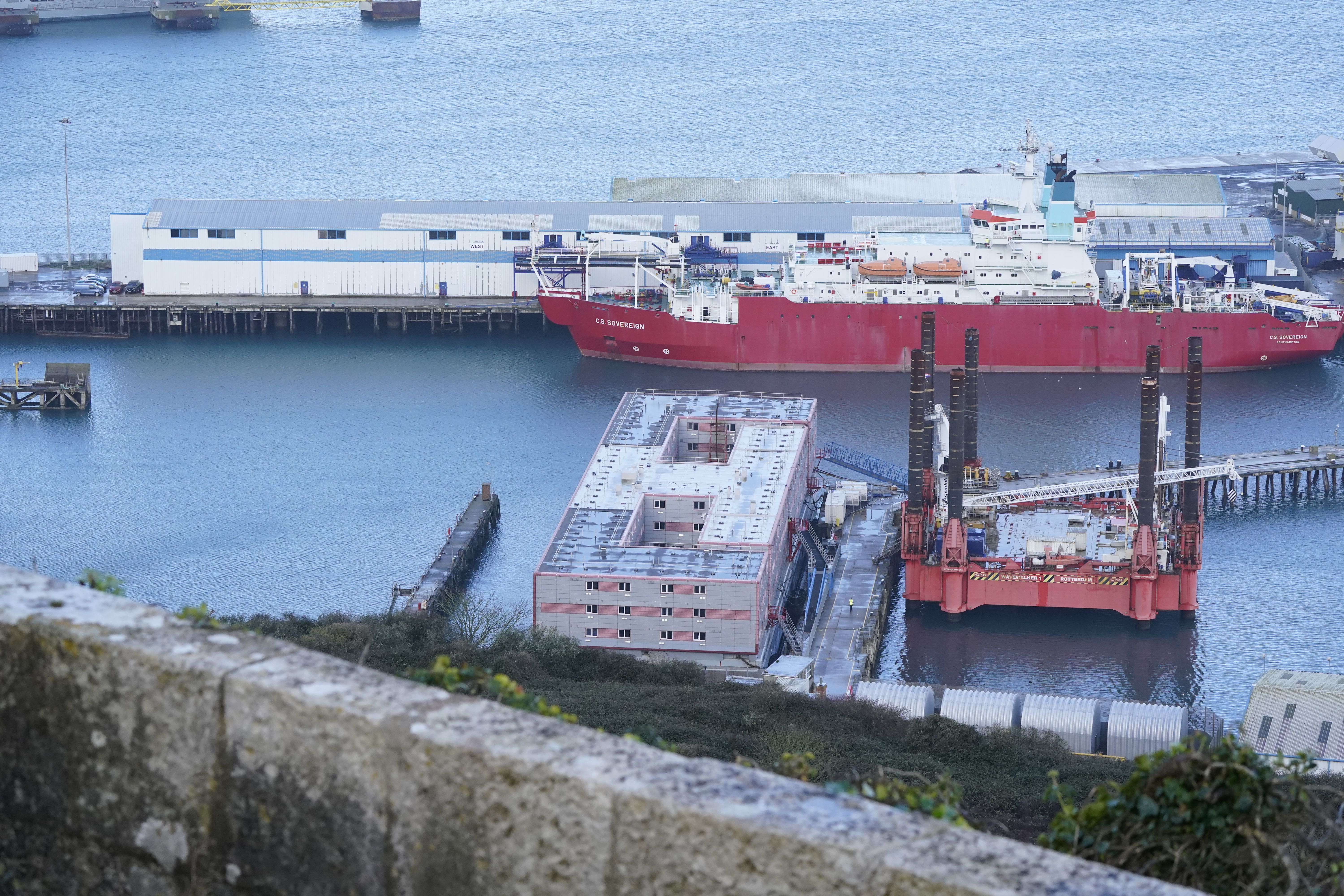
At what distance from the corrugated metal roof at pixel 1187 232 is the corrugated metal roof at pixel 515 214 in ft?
17.0

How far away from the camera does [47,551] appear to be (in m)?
40.3

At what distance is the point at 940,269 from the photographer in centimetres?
5597

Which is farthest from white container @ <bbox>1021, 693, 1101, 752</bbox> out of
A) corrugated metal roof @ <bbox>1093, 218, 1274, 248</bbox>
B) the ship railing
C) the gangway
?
corrugated metal roof @ <bbox>1093, 218, 1274, 248</bbox>

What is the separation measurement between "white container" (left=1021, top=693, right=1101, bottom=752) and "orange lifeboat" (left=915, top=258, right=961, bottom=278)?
26612 mm

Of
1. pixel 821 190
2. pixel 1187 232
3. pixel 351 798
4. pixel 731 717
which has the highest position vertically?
pixel 821 190

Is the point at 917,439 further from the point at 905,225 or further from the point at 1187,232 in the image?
the point at 1187,232

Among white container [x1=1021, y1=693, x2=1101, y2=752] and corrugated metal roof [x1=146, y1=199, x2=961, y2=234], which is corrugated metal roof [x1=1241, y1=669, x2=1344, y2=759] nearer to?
white container [x1=1021, y1=693, x2=1101, y2=752]

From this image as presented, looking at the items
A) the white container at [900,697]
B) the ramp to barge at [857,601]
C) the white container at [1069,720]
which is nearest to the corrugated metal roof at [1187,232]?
the ramp to barge at [857,601]

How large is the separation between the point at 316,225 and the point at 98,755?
183 feet

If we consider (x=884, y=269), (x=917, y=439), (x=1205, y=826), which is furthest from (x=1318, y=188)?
(x=1205, y=826)

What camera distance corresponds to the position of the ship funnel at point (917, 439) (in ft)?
121

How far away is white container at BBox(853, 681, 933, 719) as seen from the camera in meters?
30.5

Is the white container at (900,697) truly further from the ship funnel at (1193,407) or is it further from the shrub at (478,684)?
the shrub at (478,684)

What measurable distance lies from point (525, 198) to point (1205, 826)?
70.3m
